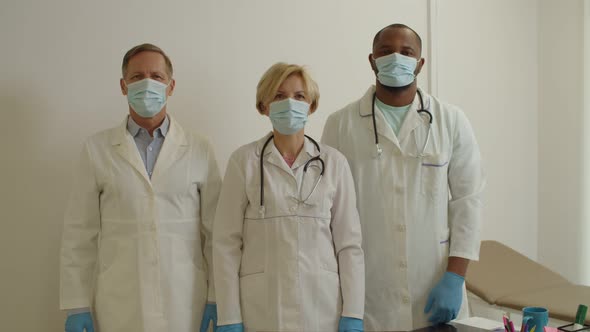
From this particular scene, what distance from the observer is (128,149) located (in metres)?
1.98

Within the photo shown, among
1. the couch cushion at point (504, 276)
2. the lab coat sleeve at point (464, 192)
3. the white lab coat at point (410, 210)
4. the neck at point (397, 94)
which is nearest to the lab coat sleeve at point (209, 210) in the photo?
the white lab coat at point (410, 210)

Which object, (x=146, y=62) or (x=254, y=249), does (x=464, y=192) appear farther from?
(x=146, y=62)

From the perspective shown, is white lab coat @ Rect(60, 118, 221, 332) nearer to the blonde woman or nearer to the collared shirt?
the collared shirt

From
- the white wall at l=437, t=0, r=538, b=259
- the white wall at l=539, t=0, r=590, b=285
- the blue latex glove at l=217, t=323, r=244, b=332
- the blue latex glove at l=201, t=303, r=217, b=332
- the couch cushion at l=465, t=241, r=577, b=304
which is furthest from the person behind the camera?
the white wall at l=539, t=0, r=590, b=285

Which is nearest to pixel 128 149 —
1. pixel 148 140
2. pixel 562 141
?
pixel 148 140

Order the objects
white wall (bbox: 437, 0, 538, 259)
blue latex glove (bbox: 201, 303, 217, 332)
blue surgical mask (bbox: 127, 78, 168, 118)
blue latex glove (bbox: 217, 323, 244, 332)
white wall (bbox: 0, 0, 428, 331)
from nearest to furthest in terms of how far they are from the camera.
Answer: blue latex glove (bbox: 217, 323, 244, 332) < blue surgical mask (bbox: 127, 78, 168, 118) < blue latex glove (bbox: 201, 303, 217, 332) < white wall (bbox: 0, 0, 428, 331) < white wall (bbox: 437, 0, 538, 259)

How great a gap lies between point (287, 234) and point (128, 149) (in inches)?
24.5

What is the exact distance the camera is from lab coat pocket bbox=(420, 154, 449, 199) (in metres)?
2.11

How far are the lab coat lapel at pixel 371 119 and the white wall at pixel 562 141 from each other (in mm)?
2323

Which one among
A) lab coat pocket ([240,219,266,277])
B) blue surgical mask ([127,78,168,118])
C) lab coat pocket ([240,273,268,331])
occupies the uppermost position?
blue surgical mask ([127,78,168,118])

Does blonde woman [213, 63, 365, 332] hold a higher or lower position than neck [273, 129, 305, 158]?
lower

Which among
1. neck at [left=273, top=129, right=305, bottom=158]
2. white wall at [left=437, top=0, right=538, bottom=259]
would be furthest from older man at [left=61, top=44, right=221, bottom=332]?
white wall at [left=437, top=0, right=538, bottom=259]

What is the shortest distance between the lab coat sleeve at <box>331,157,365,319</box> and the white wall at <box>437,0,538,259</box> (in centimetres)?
180

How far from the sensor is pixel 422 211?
6.97 feet
